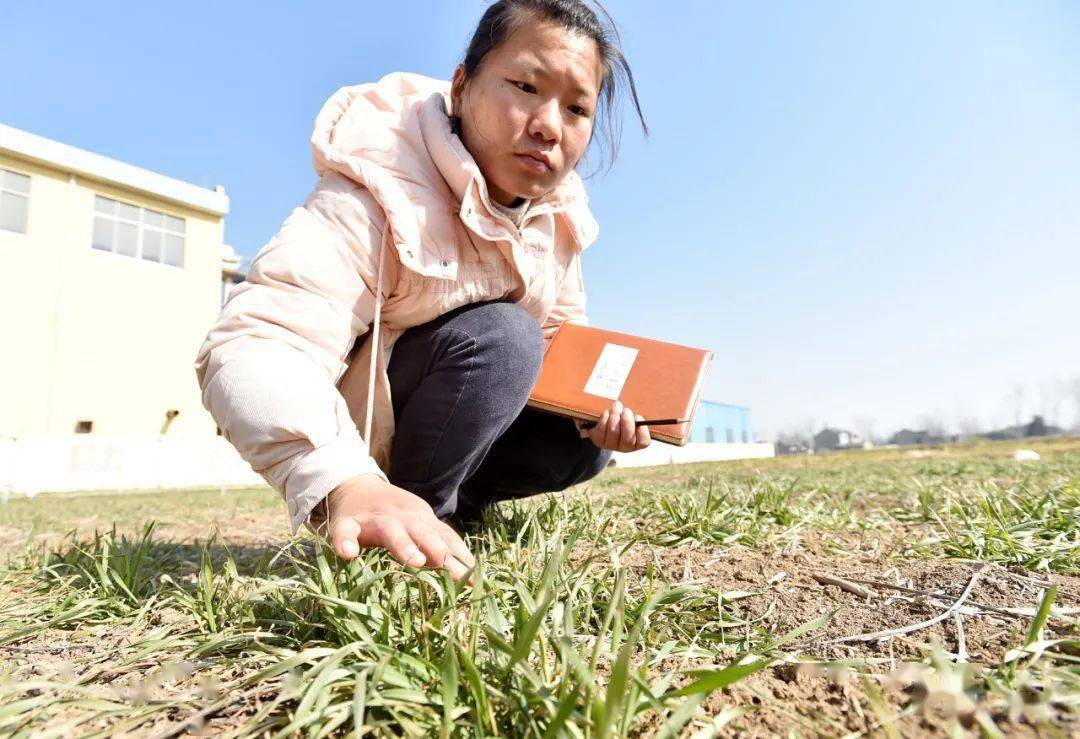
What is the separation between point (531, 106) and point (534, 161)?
0.14 m

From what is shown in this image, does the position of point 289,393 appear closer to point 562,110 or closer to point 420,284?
point 420,284

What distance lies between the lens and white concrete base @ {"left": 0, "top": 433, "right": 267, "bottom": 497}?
1123 cm

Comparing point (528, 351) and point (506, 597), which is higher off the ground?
point (528, 351)

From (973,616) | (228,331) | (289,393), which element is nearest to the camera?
(973,616)

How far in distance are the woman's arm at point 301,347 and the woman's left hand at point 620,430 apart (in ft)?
2.53

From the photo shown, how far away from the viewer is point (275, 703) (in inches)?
31.9

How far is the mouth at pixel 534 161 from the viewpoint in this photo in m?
1.74

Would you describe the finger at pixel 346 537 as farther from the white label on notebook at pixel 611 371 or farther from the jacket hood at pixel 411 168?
the white label on notebook at pixel 611 371

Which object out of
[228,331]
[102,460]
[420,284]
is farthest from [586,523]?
[102,460]

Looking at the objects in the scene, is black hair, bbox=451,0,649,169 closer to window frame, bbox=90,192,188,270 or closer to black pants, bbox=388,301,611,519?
black pants, bbox=388,301,611,519

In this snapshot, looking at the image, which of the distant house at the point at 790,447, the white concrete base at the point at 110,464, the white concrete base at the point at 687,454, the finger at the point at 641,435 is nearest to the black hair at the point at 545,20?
the finger at the point at 641,435

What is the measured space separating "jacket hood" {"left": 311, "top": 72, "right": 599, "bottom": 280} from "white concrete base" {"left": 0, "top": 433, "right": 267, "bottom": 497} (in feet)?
38.6

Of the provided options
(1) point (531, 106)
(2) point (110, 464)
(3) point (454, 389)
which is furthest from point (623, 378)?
(2) point (110, 464)

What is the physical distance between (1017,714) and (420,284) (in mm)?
1488
